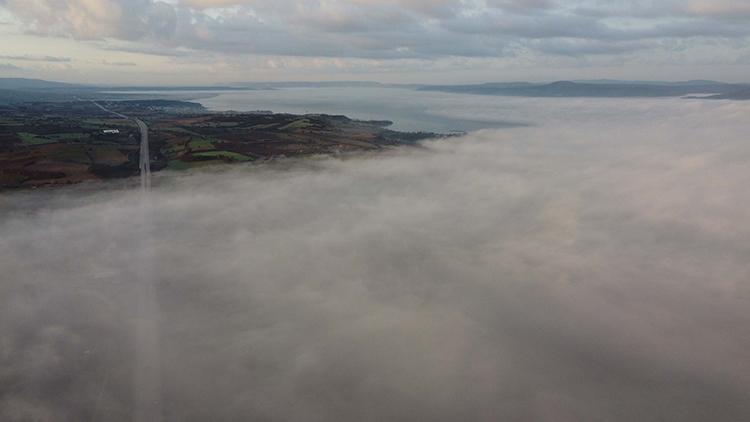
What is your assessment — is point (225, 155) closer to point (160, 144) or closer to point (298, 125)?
point (160, 144)

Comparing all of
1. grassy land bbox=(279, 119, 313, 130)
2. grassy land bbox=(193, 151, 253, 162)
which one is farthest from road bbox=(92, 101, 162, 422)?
grassy land bbox=(279, 119, 313, 130)

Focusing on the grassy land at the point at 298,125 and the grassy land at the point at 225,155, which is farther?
the grassy land at the point at 298,125

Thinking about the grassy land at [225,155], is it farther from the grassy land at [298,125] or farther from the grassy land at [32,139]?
the grassy land at [298,125]

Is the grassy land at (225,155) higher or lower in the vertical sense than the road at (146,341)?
higher

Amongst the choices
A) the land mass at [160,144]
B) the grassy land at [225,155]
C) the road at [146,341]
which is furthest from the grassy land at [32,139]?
the road at [146,341]

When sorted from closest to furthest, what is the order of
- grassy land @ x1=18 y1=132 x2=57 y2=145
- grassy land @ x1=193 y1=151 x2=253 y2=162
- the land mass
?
the land mass, grassy land @ x1=193 y1=151 x2=253 y2=162, grassy land @ x1=18 y1=132 x2=57 y2=145

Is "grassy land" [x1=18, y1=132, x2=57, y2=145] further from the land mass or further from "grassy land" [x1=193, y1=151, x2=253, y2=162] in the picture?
"grassy land" [x1=193, y1=151, x2=253, y2=162]

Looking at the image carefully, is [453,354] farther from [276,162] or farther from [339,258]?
[276,162]

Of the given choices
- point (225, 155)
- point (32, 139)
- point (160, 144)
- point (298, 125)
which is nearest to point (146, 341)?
point (225, 155)

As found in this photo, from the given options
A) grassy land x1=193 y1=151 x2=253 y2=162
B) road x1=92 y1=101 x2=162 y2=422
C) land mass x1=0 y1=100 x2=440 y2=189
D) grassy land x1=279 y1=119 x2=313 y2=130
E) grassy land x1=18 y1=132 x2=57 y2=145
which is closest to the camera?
road x1=92 y1=101 x2=162 y2=422
